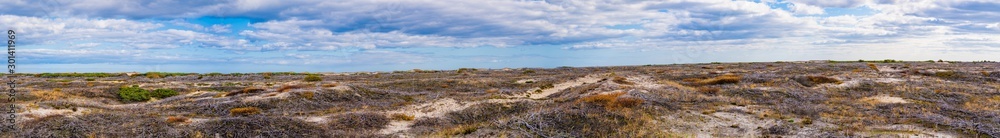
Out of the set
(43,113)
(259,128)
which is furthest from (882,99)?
(43,113)

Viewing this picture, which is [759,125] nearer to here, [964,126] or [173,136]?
[964,126]

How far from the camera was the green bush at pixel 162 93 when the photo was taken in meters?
40.8

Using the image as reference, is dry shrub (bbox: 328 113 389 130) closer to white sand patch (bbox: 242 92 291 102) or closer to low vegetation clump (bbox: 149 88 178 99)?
white sand patch (bbox: 242 92 291 102)

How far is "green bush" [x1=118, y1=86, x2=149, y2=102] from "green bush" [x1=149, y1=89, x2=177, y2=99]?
0.50 m

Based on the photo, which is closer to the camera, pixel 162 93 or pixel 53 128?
pixel 53 128

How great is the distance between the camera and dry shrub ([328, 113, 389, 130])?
24.1 m

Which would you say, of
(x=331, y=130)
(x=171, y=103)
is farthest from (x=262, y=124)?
(x=171, y=103)

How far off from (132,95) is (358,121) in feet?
77.6

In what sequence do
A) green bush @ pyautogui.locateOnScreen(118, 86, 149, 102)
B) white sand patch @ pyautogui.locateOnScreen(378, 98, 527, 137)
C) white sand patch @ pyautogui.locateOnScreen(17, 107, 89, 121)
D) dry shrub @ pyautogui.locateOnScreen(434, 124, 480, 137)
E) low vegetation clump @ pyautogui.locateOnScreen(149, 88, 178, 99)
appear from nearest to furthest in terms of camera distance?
dry shrub @ pyautogui.locateOnScreen(434, 124, 480, 137) → white sand patch @ pyautogui.locateOnScreen(17, 107, 89, 121) → white sand patch @ pyautogui.locateOnScreen(378, 98, 527, 137) → green bush @ pyautogui.locateOnScreen(118, 86, 149, 102) → low vegetation clump @ pyautogui.locateOnScreen(149, 88, 178, 99)

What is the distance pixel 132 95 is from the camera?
3919cm

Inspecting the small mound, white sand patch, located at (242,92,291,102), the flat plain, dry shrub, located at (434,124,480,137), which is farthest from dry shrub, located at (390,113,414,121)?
the small mound

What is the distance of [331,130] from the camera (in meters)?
23.4

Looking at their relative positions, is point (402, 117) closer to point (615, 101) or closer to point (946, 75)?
point (615, 101)

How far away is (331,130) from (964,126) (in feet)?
75.9
